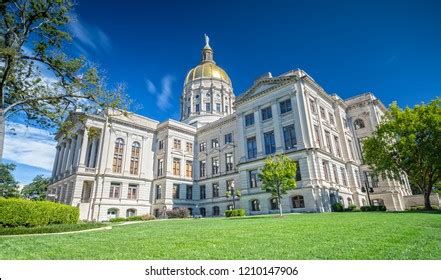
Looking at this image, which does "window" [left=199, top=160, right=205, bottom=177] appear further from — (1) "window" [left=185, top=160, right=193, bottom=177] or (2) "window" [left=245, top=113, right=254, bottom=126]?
(2) "window" [left=245, top=113, right=254, bottom=126]

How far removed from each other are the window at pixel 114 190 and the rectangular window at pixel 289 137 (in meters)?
24.7

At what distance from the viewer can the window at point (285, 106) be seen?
101 feet

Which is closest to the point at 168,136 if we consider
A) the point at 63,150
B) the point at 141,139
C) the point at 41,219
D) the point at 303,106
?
the point at 141,139

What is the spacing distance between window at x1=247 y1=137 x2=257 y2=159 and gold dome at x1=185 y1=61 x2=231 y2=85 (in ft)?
97.7

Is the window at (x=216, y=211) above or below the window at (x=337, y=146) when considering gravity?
below

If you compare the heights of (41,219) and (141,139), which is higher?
(141,139)

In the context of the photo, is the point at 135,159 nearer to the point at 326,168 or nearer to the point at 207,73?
the point at 326,168

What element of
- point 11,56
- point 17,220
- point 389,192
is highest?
point 11,56

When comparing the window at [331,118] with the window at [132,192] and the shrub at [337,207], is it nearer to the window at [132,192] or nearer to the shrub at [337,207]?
the shrub at [337,207]

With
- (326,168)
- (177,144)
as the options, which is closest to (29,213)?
(326,168)

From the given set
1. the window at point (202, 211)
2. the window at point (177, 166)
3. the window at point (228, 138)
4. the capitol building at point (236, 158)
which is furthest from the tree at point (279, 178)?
the window at point (177, 166)

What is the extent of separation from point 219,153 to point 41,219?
93.1ft

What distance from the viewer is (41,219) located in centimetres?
1416

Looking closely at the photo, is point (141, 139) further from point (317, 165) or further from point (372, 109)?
point (372, 109)
